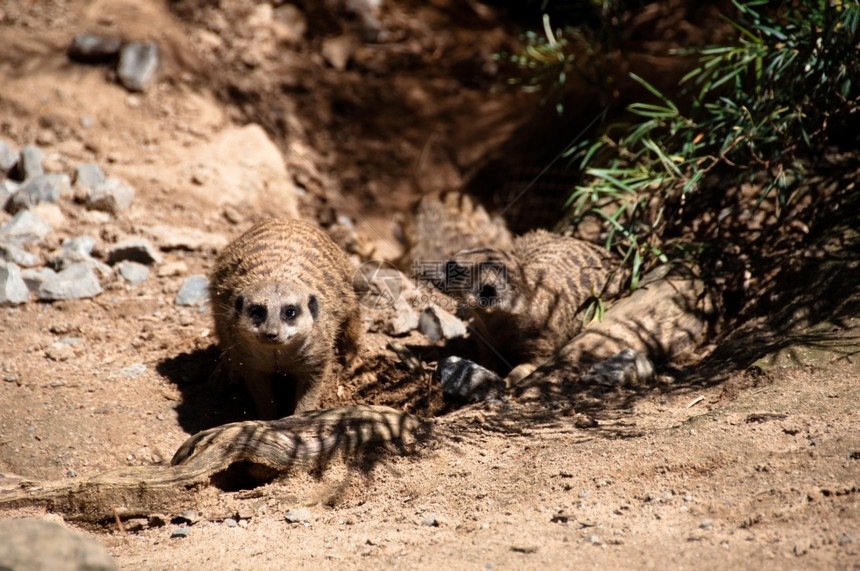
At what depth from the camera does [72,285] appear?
179 inches

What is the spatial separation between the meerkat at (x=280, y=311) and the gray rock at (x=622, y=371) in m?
1.43

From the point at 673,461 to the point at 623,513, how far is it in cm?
35

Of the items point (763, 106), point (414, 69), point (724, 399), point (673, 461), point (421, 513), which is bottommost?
point (421, 513)

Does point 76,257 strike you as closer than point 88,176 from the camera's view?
Yes

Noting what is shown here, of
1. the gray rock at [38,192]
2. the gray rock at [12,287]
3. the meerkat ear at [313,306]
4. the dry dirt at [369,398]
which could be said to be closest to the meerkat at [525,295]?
the dry dirt at [369,398]

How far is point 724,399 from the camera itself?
3.16 metres

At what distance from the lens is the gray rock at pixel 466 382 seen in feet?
12.8

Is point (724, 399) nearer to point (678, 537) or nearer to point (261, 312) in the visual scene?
point (678, 537)

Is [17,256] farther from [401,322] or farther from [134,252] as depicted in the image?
[401,322]

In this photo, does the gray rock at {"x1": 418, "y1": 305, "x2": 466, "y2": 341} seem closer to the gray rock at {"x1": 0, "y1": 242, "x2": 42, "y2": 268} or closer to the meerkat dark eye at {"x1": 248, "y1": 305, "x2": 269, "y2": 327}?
the meerkat dark eye at {"x1": 248, "y1": 305, "x2": 269, "y2": 327}

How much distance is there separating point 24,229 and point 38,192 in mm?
450

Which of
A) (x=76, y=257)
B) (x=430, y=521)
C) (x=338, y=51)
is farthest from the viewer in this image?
(x=338, y=51)

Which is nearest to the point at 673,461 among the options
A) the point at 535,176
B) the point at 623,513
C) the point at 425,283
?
the point at 623,513

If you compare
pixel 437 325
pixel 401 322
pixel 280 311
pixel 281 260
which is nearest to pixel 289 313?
pixel 280 311
